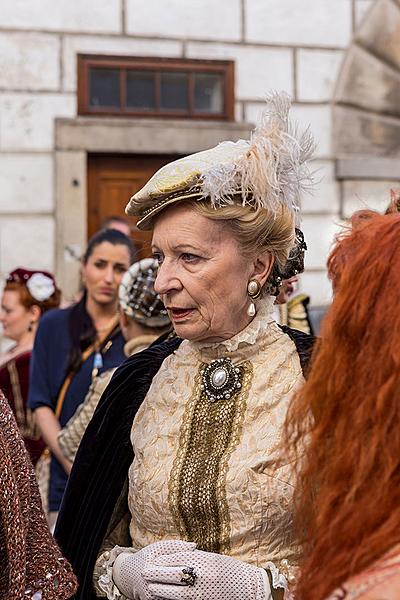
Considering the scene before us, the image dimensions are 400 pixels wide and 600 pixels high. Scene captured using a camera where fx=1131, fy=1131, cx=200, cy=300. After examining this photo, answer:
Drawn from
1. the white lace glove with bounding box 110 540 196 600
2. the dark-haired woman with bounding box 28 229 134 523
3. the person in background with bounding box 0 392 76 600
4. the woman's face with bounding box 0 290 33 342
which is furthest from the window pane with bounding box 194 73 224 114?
the person in background with bounding box 0 392 76 600

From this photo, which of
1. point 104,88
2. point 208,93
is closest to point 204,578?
point 104,88

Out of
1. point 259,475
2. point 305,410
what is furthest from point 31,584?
point 305,410

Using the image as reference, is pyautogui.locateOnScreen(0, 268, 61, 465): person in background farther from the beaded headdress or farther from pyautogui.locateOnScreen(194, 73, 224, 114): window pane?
pyautogui.locateOnScreen(194, 73, 224, 114): window pane

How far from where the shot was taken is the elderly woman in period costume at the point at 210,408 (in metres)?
2.37

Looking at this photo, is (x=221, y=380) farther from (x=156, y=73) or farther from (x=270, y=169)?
(x=156, y=73)

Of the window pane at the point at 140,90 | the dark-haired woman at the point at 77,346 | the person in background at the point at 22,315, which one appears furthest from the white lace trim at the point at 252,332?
the window pane at the point at 140,90

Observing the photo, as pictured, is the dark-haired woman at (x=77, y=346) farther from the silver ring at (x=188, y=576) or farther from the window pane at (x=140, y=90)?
the window pane at (x=140, y=90)

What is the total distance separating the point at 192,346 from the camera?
2.62 meters

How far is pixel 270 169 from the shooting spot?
2512mm

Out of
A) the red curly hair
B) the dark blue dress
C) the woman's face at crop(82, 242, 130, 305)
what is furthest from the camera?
the woman's face at crop(82, 242, 130, 305)

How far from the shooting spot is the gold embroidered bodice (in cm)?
238

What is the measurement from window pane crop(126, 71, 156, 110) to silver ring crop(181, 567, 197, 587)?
596cm

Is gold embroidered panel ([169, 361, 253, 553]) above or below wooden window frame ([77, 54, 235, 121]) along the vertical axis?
below

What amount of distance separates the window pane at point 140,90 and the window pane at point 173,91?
7 centimetres
